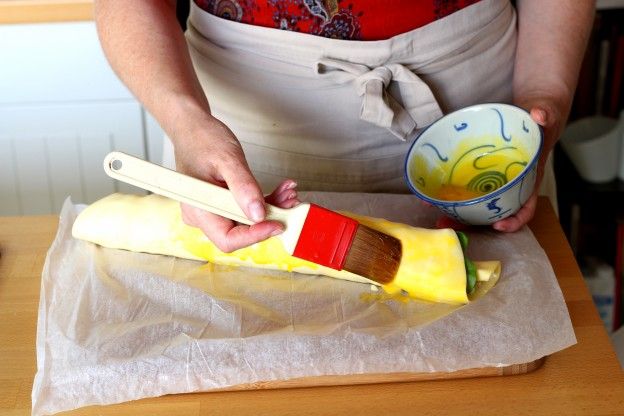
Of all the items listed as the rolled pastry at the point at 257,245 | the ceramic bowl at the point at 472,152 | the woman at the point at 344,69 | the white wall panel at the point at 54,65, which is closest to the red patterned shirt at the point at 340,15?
the woman at the point at 344,69

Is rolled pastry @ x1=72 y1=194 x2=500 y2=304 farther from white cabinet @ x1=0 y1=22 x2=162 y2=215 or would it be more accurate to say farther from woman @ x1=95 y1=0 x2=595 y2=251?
white cabinet @ x1=0 y1=22 x2=162 y2=215

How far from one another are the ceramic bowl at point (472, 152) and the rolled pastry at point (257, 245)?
3.0 inches

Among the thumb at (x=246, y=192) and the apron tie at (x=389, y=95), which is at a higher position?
the thumb at (x=246, y=192)

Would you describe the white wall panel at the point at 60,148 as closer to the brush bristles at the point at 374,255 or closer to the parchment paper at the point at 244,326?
the parchment paper at the point at 244,326

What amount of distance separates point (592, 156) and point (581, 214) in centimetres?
23

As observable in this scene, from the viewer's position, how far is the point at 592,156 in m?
1.73

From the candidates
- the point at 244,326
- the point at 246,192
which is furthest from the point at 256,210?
the point at 244,326

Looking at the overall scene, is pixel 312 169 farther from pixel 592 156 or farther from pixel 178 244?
pixel 592 156

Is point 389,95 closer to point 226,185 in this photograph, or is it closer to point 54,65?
point 226,185

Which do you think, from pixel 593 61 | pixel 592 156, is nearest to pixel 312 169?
pixel 592 156

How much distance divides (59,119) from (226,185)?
832mm

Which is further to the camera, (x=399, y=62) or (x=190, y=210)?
(x=399, y=62)

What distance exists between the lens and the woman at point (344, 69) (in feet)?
3.20

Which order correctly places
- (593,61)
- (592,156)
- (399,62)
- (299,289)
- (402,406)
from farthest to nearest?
1. (593,61)
2. (592,156)
3. (399,62)
4. (299,289)
5. (402,406)
